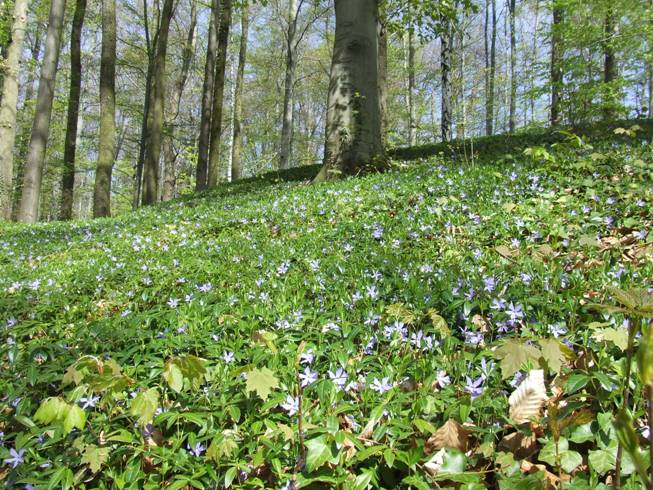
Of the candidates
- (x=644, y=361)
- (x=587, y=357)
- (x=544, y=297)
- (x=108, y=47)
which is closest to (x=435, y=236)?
(x=544, y=297)

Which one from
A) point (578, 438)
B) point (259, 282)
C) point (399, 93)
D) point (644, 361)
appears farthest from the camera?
point (399, 93)

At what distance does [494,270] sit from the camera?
112 inches

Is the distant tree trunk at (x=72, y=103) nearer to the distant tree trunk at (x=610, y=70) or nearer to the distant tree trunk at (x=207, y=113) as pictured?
the distant tree trunk at (x=207, y=113)

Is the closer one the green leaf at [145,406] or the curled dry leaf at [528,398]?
the green leaf at [145,406]

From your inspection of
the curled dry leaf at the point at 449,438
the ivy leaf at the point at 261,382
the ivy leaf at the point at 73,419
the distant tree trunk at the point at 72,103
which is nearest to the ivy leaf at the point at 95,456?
the ivy leaf at the point at 73,419

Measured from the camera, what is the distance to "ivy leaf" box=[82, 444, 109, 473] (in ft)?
5.16

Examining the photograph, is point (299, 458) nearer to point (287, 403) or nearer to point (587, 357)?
point (287, 403)

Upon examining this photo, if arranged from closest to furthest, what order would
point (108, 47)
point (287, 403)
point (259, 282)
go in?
point (287, 403) < point (259, 282) < point (108, 47)

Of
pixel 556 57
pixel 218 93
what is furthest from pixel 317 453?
pixel 556 57

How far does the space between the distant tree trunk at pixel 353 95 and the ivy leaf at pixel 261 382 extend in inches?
261

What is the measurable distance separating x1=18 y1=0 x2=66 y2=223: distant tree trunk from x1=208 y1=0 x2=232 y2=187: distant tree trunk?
4886mm

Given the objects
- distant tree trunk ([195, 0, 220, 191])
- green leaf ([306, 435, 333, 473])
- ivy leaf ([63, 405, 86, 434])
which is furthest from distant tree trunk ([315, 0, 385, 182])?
distant tree trunk ([195, 0, 220, 191])

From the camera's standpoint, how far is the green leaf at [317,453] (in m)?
1.44

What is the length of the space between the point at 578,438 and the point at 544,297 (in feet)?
3.39
